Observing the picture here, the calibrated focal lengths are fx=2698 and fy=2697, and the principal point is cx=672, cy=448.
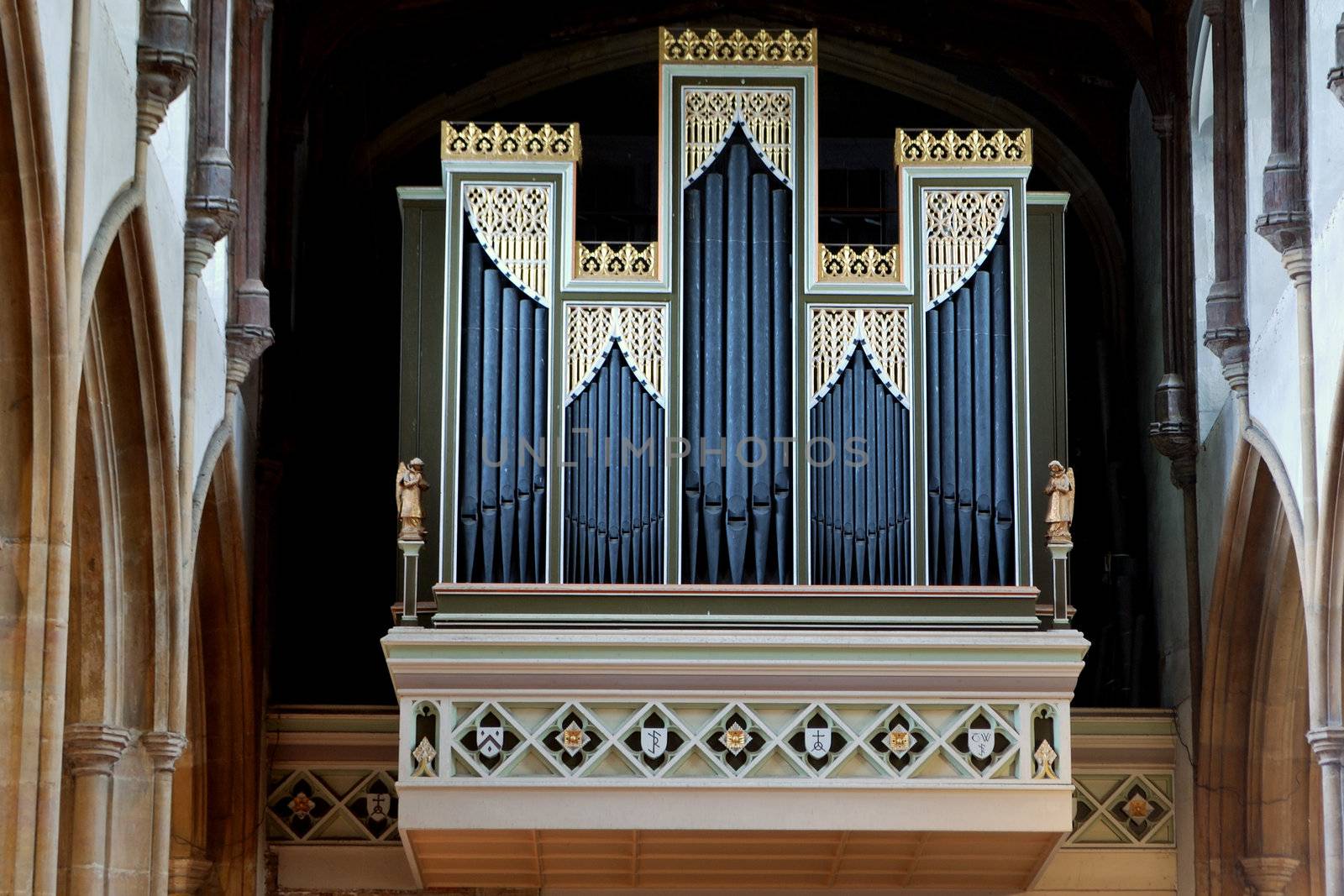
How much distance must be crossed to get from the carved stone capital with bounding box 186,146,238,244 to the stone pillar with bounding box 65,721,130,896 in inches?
130

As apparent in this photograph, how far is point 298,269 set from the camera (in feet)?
69.1

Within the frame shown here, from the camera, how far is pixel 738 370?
17.4 meters

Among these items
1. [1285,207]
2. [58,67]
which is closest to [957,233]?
[1285,207]

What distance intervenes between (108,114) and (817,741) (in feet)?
19.4

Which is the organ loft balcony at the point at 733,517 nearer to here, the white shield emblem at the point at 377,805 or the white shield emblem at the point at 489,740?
the white shield emblem at the point at 489,740

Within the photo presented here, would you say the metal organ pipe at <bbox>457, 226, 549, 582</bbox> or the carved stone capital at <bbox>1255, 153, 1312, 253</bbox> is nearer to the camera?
the carved stone capital at <bbox>1255, 153, 1312, 253</bbox>

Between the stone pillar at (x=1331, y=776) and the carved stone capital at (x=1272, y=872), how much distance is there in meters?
3.04

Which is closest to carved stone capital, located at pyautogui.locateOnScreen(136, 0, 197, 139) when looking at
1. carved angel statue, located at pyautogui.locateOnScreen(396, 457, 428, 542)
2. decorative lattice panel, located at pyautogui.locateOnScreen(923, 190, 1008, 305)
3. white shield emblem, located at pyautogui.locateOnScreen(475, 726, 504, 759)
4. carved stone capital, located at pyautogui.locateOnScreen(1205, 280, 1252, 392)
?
carved angel statue, located at pyautogui.locateOnScreen(396, 457, 428, 542)

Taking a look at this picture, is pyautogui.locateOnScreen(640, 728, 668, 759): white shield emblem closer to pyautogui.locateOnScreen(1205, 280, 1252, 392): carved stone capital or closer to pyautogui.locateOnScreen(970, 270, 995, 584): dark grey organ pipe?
pyautogui.locateOnScreen(970, 270, 995, 584): dark grey organ pipe

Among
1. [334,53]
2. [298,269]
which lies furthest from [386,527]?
[334,53]

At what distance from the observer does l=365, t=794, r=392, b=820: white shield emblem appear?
18922 millimetres

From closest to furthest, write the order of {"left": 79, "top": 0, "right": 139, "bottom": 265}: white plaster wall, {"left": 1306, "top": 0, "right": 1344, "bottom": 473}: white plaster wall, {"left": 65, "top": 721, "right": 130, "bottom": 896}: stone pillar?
1. {"left": 79, "top": 0, "right": 139, "bottom": 265}: white plaster wall
2. {"left": 65, "top": 721, "right": 130, "bottom": 896}: stone pillar
3. {"left": 1306, "top": 0, "right": 1344, "bottom": 473}: white plaster wall

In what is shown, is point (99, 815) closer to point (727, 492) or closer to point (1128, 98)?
point (727, 492)

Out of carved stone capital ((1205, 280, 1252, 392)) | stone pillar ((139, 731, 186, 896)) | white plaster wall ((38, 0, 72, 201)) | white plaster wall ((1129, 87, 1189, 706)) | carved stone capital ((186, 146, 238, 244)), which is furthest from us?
white plaster wall ((1129, 87, 1189, 706))
